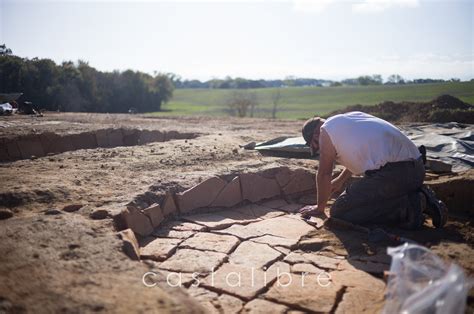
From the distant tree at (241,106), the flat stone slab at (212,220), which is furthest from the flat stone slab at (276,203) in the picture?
the distant tree at (241,106)

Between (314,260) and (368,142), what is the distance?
1179 millimetres

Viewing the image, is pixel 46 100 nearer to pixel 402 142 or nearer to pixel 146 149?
pixel 146 149

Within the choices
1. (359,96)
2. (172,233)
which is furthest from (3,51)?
(359,96)

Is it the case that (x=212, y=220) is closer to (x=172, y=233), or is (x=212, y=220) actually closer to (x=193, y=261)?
(x=172, y=233)

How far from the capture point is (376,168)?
130 inches

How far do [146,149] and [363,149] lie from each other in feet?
11.6

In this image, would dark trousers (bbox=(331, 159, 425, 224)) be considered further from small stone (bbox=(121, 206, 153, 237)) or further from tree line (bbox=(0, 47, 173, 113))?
tree line (bbox=(0, 47, 173, 113))

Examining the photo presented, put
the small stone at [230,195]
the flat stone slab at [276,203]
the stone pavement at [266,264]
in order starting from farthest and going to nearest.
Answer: the flat stone slab at [276,203]
the small stone at [230,195]
the stone pavement at [266,264]

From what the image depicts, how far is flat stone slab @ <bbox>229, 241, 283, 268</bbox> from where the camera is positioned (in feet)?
9.14

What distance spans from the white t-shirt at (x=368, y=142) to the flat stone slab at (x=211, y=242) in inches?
51.3

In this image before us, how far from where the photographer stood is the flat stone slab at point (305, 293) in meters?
2.24

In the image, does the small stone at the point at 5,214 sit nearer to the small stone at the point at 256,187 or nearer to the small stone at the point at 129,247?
the small stone at the point at 129,247

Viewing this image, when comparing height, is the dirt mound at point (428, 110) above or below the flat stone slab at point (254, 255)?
above

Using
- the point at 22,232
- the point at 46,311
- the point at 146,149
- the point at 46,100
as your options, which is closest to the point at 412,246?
the point at 46,311
